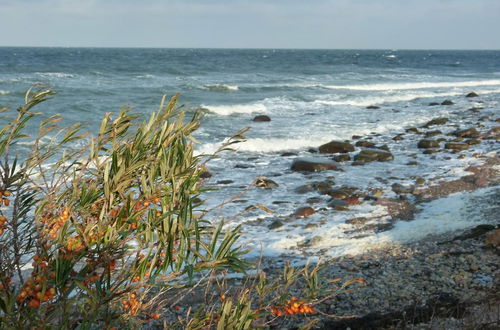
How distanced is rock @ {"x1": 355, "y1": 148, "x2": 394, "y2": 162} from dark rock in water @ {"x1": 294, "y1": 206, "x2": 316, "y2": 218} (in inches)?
226

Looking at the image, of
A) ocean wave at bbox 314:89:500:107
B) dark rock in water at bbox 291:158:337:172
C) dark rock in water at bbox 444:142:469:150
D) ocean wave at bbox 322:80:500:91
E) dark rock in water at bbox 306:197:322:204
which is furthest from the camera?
ocean wave at bbox 322:80:500:91

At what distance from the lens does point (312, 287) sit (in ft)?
9.11

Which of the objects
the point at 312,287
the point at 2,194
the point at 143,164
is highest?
the point at 143,164

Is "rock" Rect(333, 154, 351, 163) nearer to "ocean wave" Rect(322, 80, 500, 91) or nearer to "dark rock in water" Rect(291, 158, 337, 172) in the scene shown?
"dark rock in water" Rect(291, 158, 337, 172)

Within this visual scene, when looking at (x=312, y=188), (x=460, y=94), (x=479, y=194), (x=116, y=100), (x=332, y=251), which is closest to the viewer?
(x=332, y=251)

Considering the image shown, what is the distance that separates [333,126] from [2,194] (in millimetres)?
20943

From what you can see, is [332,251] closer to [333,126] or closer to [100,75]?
[333,126]

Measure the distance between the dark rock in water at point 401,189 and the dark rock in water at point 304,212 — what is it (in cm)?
254

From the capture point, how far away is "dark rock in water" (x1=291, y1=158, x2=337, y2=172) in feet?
47.8

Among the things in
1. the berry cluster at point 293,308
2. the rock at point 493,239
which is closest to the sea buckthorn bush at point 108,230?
the berry cluster at point 293,308

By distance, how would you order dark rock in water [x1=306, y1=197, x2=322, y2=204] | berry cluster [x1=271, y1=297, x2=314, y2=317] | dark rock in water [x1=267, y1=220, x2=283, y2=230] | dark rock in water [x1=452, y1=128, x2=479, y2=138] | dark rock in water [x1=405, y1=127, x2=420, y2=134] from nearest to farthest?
berry cluster [x1=271, y1=297, x2=314, y2=317] → dark rock in water [x1=267, y1=220, x2=283, y2=230] → dark rock in water [x1=306, y1=197, x2=322, y2=204] → dark rock in water [x1=452, y1=128, x2=479, y2=138] → dark rock in water [x1=405, y1=127, x2=420, y2=134]

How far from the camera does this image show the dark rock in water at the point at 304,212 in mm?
10625

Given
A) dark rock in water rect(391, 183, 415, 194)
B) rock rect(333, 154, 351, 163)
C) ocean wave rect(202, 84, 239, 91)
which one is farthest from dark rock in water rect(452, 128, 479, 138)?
ocean wave rect(202, 84, 239, 91)

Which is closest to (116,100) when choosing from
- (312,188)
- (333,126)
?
(333,126)
